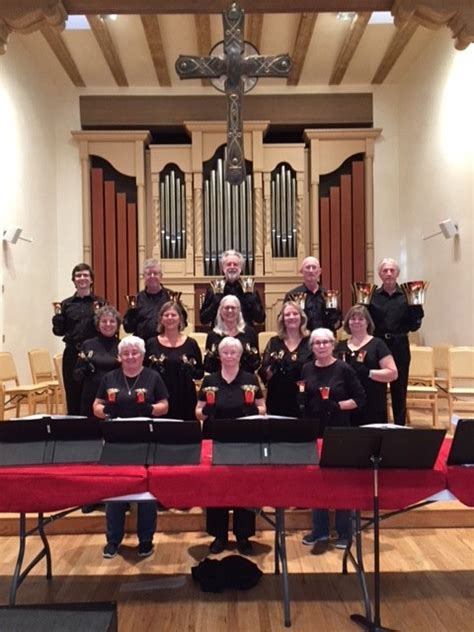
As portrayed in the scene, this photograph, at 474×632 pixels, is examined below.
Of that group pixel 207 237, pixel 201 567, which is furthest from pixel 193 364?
pixel 207 237

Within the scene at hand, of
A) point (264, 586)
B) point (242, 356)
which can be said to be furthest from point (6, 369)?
point (264, 586)

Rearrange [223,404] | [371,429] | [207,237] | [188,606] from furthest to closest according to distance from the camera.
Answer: [207,237] < [223,404] < [188,606] < [371,429]

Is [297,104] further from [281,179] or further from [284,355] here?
[284,355]

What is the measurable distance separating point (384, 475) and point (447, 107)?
562cm

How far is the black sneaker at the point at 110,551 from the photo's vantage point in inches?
119

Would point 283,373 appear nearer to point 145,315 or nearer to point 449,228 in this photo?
point 145,315

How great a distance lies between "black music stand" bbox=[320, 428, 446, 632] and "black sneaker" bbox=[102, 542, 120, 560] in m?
1.31

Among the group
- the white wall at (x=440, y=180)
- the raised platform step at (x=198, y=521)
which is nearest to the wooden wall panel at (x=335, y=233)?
the white wall at (x=440, y=180)

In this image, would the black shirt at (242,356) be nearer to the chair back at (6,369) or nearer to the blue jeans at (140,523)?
the blue jeans at (140,523)

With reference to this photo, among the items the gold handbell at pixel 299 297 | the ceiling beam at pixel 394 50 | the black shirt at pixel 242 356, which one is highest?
the ceiling beam at pixel 394 50

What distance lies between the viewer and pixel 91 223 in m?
8.21

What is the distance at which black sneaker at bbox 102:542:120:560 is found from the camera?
119 inches

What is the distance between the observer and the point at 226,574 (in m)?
2.71

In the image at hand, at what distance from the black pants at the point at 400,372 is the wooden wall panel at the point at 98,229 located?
4987 millimetres
